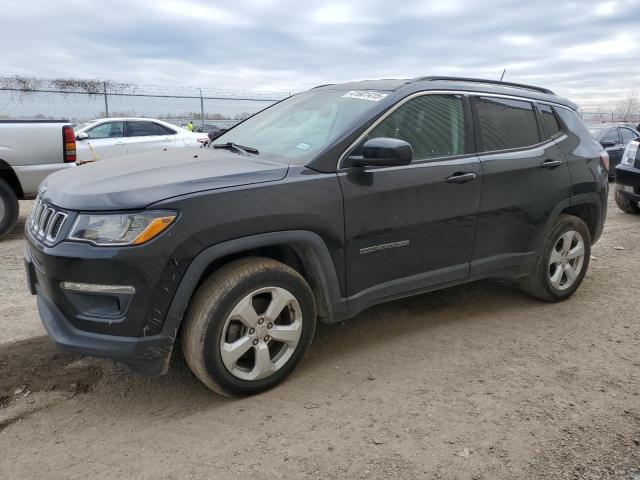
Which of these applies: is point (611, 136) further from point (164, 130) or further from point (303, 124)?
point (303, 124)

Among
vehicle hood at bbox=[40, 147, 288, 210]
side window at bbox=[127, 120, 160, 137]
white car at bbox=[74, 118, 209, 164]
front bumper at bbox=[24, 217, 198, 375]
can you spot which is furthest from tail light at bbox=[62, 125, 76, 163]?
front bumper at bbox=[24, 217, 198, 375]

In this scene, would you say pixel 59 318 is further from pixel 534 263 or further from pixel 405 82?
pixel 534 263

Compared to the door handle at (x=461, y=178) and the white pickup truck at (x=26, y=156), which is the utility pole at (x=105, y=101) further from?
the door handle at (x=461, y=178)

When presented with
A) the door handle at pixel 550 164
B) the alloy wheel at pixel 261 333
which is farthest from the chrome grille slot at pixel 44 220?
the door handle at pixel 550 164

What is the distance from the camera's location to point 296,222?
291 cm

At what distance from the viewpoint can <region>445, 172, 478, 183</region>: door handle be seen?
3529 millimetres

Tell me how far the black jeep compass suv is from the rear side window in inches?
307

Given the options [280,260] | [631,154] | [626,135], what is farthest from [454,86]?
[626,135]

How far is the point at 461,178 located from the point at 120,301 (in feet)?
7.40

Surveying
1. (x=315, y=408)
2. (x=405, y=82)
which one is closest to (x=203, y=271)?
(x=315, y=408)

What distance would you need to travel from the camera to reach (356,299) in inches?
128

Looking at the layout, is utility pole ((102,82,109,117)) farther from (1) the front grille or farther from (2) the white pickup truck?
(1) the front grille

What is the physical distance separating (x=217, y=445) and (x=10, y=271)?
12.4 ft

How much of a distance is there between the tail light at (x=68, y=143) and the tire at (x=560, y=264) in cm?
560
